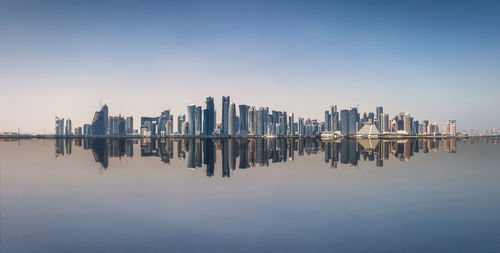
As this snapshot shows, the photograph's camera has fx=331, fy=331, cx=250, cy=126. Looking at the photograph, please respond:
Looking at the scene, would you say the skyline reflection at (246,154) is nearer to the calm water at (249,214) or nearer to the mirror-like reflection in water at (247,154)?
the mirror-like reflection in water at (247,154)

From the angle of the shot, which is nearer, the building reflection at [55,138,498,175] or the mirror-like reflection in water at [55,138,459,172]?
the building reflection at [55,138,498,175]

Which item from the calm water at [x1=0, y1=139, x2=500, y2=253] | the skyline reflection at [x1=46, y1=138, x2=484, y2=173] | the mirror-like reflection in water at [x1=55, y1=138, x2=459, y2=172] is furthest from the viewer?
the mirror-like reflection in water at [x1=55, y1=138, x2=459, y2=172]

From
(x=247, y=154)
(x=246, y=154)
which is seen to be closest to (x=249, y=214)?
(x=246, y=154)

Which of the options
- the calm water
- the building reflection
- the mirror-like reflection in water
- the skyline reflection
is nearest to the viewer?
the calm water

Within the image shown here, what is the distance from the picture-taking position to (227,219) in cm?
1961

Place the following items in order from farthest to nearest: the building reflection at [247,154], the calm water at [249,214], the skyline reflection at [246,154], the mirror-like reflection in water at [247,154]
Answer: the mirror-like reflection in water at [247,154] < the skyline reflection at [246,154] < the building reflection at [247,154] < the calm water at [249,214]

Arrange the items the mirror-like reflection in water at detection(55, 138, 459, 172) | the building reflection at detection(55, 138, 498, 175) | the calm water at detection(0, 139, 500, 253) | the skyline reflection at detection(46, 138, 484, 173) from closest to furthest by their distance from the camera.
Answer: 1. the calm water at detection(0, 139, 500, 253)
2. the building reflection at detection(55, 138, 498, 175)
3. the skyline reflection at detection(46, 138, 484, 173)
4. the mirror-like reflection in water at detection(55, 138, 459, 172)

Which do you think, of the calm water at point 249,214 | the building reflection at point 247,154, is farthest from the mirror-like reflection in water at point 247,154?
the calm water at point 249,214

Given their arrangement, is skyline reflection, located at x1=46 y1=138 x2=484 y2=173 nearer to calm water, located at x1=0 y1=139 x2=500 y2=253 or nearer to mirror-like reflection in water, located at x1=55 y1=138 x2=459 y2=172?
mirror-like reflection in water, located at x1=55 y1=138 x2=459 y2=172

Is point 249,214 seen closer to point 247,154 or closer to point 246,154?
point 246,154

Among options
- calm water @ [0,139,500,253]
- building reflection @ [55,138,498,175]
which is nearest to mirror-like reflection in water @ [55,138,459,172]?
building reflection @ [55,138,498,175]

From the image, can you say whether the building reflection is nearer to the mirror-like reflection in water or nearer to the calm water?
the mirror-like reflection in water

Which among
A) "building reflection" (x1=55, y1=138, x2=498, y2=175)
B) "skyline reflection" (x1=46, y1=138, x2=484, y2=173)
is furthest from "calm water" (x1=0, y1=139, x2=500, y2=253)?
"skyline reflection" (x1=46, y1=138, x2=484, y2=173)

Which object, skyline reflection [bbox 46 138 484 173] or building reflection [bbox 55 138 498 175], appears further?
skyline reflection [bbox 46 138 484 173]
